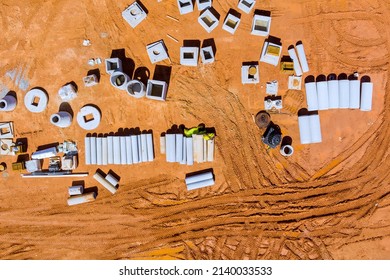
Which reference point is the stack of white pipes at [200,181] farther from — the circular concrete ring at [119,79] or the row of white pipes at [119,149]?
the circular concrete ring at [119,79]

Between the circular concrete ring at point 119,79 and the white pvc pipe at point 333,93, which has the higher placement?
the circular concrete ring at point 119,79

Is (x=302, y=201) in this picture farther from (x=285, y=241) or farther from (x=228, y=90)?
(x=228, y=90)

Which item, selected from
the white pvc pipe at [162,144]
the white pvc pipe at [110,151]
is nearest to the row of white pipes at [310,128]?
the white pvc pipe at [162,144]

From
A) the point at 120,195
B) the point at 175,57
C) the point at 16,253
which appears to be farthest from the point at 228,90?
the point at 16,253

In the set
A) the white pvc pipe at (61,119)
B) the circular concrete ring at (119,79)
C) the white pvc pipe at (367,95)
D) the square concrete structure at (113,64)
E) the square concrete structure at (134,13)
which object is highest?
the square concrete structure at (134,13)

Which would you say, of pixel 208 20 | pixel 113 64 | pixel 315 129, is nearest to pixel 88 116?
pixel 113 64

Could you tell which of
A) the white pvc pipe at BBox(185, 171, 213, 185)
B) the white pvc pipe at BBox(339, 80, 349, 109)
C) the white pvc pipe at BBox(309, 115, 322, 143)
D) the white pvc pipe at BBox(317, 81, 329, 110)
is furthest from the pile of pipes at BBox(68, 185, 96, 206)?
the white pvc pipe at BBox(339, 80, 349, 109)

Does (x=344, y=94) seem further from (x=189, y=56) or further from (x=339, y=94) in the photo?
(x=189, y=56)
